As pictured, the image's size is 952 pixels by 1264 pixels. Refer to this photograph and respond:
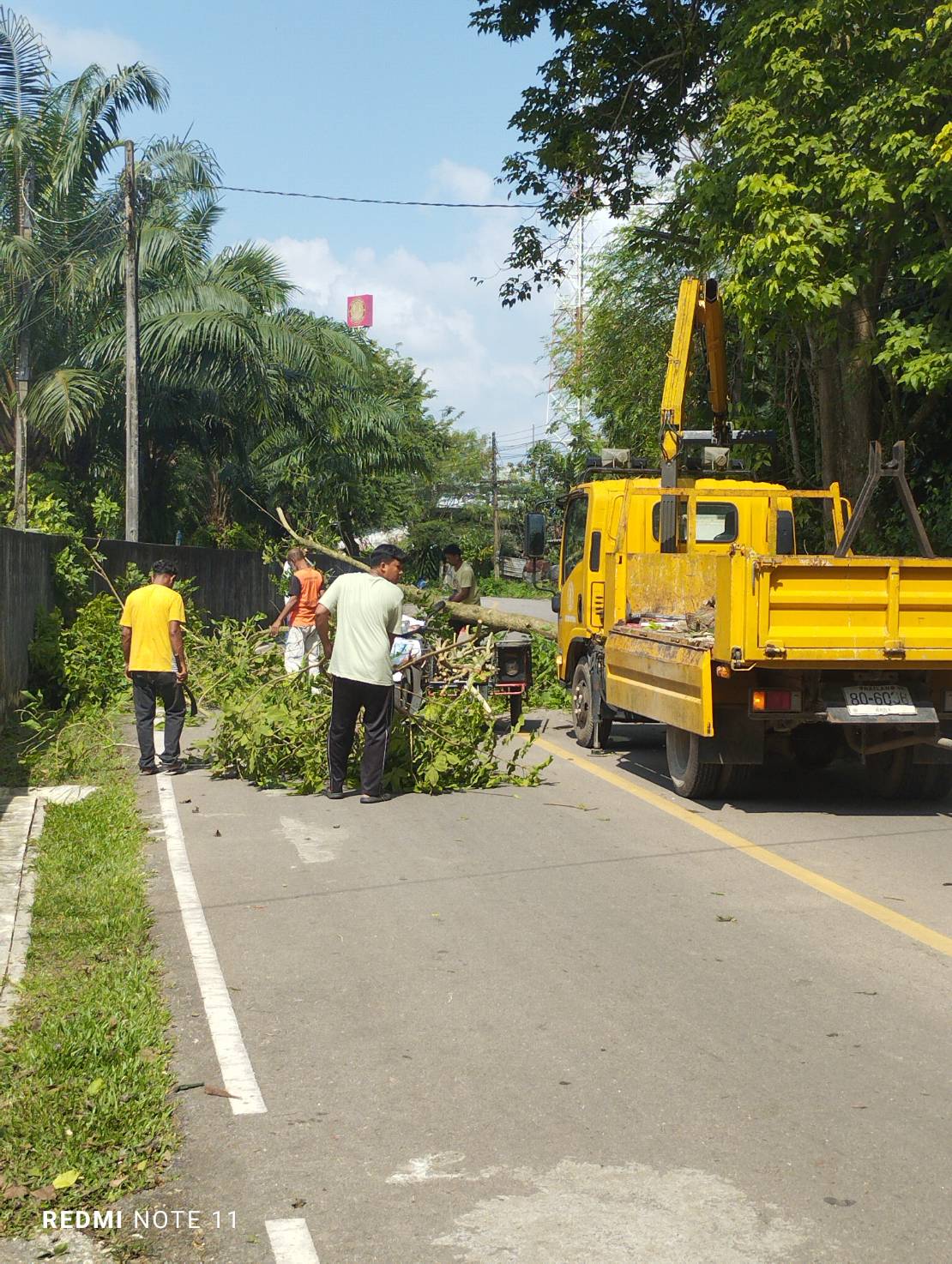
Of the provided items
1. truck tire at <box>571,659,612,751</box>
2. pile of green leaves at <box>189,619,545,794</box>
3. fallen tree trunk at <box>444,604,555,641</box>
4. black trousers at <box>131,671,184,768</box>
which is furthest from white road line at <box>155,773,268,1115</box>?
fallen tree trunk at <box>444,604,555,641</box>

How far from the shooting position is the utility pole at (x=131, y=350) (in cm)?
2509

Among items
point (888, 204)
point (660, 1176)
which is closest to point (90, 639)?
point (888, 204)

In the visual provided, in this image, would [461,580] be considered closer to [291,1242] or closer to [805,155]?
[805,155]

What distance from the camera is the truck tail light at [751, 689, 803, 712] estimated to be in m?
9.90

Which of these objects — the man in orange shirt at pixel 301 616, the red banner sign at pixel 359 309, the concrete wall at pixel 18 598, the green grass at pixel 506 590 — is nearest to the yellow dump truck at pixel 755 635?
the man in orange shirt at pixel 301 616

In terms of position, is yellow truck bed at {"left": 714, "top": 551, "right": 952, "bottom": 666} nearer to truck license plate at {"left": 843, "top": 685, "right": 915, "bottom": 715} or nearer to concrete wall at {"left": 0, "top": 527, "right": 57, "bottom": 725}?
truck license plate at {"left": 843, "top": 685, "right": 915, "bottom": 715}

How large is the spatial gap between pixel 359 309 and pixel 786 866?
9135cm

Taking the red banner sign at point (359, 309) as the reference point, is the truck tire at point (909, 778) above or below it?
below

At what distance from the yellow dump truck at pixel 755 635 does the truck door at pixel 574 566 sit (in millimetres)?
120

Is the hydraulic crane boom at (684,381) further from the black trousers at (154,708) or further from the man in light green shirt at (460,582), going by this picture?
the black trousers at (154,708)

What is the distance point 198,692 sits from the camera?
45.8 feet

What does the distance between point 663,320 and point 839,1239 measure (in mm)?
24458

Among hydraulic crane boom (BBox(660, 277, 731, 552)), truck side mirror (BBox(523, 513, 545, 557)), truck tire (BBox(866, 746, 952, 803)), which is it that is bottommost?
truck tire (BBox(866, 746, 952, 803))

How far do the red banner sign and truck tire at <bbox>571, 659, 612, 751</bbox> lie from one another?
274ft
